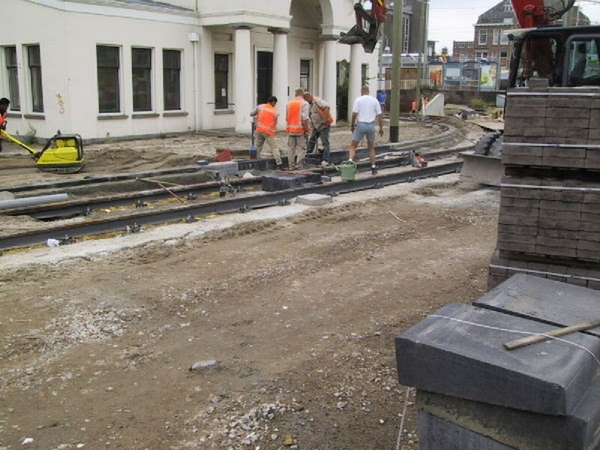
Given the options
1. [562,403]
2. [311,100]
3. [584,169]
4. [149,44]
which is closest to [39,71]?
[149,44]

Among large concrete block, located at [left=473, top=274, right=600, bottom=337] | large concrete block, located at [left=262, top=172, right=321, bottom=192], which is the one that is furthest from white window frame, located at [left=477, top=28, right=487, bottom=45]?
large concrete block, located at [left=473, top=274, right=600, bottom=337]

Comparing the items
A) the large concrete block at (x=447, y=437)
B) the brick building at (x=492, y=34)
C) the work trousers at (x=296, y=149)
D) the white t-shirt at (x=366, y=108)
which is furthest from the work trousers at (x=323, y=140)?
the brick building at (x=492, y=34)

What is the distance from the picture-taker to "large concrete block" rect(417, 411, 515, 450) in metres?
3.07

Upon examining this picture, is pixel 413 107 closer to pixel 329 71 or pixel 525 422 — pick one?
pixel 329 71

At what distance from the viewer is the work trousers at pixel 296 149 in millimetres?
14109

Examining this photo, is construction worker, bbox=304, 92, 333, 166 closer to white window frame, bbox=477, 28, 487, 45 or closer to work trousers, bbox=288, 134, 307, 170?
work trousers, bbox=288, 134, 307, 170

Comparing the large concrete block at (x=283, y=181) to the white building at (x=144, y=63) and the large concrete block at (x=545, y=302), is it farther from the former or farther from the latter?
the white building at (x=144, y=63)

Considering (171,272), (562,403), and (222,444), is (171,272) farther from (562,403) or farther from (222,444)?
(562,403)

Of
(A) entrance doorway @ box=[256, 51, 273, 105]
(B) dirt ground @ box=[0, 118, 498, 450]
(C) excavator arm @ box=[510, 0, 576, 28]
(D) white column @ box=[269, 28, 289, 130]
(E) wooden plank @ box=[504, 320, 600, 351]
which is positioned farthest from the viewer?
(A) entrance doorway @ box=[256, 51, 273, 105]

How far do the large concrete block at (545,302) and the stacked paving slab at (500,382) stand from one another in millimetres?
20

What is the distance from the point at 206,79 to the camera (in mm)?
23438

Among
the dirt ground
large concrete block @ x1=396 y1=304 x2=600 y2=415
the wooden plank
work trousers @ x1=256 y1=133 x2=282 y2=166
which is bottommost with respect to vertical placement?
the dirt ground

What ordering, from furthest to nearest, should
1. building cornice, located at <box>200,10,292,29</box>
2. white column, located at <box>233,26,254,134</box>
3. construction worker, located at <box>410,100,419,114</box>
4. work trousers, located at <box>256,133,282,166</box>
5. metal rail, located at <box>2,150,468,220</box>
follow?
construction worker, located at <box>410,100,419,114</box>
white column, located at <box>233,26,254,134</box>
building cornice, located at <box>200,10,292,29</box>
work trousers, located at <box>256,133,282,166</box>
metal rail, located at <box>2,150,468,220</box>

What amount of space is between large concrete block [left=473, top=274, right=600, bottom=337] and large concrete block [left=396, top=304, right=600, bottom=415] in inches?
6.3
